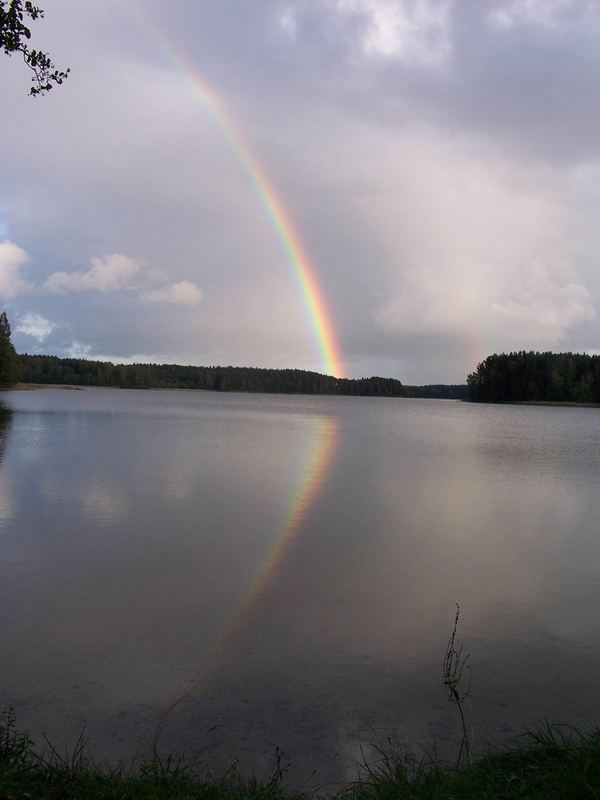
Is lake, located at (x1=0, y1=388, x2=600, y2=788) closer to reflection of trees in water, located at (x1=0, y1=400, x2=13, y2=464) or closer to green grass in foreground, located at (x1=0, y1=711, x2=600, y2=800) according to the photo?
green grass in foreground, located at (x1=0, y1=711, x2=600, y2=800)

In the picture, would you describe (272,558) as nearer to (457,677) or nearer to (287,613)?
(287,613)

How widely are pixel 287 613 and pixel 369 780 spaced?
3527 mm

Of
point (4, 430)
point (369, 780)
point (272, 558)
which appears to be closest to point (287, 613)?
point (272, 558)

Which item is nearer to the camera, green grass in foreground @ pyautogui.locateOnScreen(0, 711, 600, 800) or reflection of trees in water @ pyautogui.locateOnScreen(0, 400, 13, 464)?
green grass in foreground @ pyautogui.locateOnScreen(0, 711, 600, 800)

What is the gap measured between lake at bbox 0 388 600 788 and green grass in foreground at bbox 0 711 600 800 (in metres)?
0.46

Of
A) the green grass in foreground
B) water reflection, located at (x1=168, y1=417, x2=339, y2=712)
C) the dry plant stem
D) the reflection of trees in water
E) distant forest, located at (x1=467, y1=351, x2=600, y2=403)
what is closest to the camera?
the green grass in foreground

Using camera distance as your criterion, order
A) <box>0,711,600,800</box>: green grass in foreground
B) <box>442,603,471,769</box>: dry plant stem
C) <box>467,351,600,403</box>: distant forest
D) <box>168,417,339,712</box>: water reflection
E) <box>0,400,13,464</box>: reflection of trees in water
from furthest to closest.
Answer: <box>467,351,600,403</box>: distant forest, <box>0,400,13,464</box>: reflection of trees in water, <box>168,417,339,712</box>: water reflection, <box>442,603,471,769</box>: dry plant stem, <box>0,711,600,800</box>: green grass in foreground

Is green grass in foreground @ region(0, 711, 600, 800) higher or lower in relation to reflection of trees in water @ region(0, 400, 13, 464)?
higher

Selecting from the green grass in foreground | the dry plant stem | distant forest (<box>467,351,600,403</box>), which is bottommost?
the dry plant stem

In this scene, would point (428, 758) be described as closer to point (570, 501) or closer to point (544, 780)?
point (544, 780)

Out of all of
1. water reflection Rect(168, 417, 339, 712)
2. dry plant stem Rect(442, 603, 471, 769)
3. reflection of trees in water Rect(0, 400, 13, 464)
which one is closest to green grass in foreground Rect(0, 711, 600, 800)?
dry plant stem Rect(442, 603, 471, 769)

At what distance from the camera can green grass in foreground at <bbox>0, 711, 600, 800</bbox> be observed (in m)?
3.75

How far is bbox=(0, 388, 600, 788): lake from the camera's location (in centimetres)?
533

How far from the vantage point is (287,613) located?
316 inches
